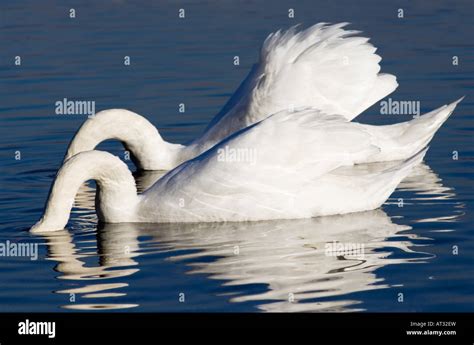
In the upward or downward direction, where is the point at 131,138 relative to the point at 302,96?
downward

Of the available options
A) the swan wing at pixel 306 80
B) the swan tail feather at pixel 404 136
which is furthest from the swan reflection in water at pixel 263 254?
the swan wing at pixel 306 80

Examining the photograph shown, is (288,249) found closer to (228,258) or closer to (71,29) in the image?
(228,258)

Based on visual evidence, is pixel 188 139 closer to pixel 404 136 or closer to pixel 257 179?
pixel 404 136

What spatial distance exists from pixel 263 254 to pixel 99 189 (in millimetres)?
2315

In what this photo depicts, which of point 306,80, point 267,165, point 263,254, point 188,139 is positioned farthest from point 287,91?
point 263,254

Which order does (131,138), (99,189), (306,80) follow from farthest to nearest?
(131,138)
(306,80)
(99,189)

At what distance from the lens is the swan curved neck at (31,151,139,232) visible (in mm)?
13383

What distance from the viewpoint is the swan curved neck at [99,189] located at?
1338 cm

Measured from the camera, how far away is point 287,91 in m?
16.2

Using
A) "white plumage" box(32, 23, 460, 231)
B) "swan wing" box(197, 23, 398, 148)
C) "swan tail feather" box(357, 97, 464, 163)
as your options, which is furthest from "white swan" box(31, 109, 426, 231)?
"swan wing" box(197, 23, 398, 148)

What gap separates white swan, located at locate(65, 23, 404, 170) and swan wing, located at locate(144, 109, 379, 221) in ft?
9.12

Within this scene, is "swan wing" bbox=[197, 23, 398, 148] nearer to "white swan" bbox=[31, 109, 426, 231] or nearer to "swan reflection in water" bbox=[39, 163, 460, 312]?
"swan reflection in water" bbox=[39, 163, 460, 312]

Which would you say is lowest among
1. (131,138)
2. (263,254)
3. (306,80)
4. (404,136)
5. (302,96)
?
(263,254)
